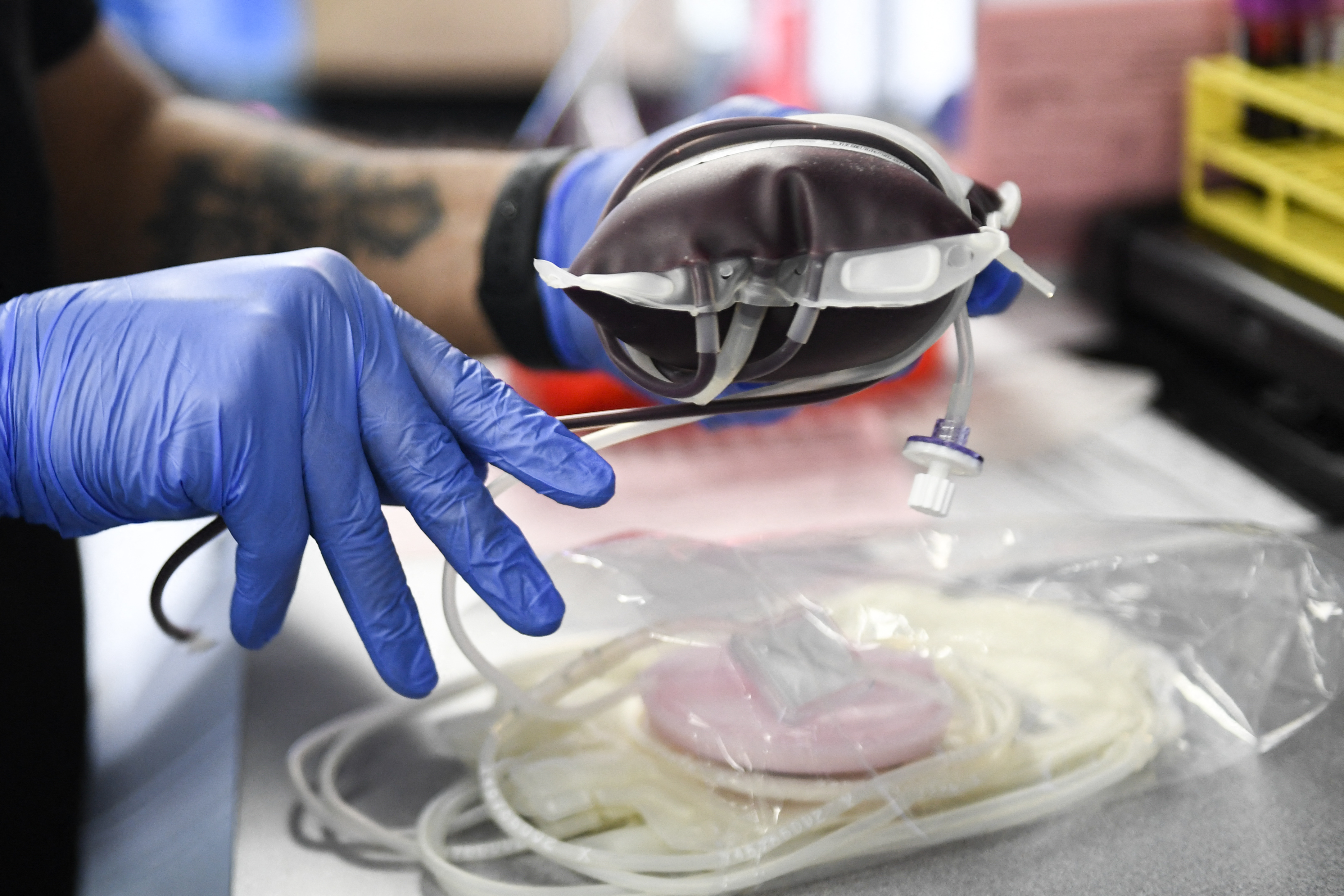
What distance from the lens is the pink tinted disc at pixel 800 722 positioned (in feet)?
1.79

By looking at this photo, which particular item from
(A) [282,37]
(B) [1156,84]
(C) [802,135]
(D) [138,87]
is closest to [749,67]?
(B) [1156,84]

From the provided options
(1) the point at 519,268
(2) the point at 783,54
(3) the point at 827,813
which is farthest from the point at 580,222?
(2) the point at 783,54

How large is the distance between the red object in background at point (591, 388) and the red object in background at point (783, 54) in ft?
1.86

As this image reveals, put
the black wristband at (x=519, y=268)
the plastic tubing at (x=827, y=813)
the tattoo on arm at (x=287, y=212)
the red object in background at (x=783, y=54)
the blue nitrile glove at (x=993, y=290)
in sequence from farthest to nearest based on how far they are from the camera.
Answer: the red object in background at (x=783, y=54), the tattoo on arm at (x=287, y=212), the black wristband at (x=519, y=268), the blue nitrile glove at (x=993, y=290), the plastic tubing at (x=827, y=813)

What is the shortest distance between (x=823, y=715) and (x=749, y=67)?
1.45 meters

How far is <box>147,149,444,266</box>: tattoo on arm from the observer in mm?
1013

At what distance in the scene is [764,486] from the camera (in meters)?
1.04

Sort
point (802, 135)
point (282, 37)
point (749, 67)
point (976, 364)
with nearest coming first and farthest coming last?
point (802, 135), point (976, 364), point (749, 67), point (282, 37)

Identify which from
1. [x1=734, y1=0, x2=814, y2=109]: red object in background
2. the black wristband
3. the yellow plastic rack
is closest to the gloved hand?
the black wristband

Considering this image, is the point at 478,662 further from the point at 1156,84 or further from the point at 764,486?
the point at 1156,84

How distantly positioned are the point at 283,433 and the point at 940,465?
0.33 m

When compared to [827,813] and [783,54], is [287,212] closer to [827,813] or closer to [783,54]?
[827,813]

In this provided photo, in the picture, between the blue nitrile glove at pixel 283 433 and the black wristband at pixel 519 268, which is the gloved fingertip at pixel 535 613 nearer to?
the blue nitrile glove at pixel 283 433

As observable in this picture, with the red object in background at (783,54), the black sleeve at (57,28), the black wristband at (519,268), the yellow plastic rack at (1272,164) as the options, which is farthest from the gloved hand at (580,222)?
the red object in background at (783,54)
